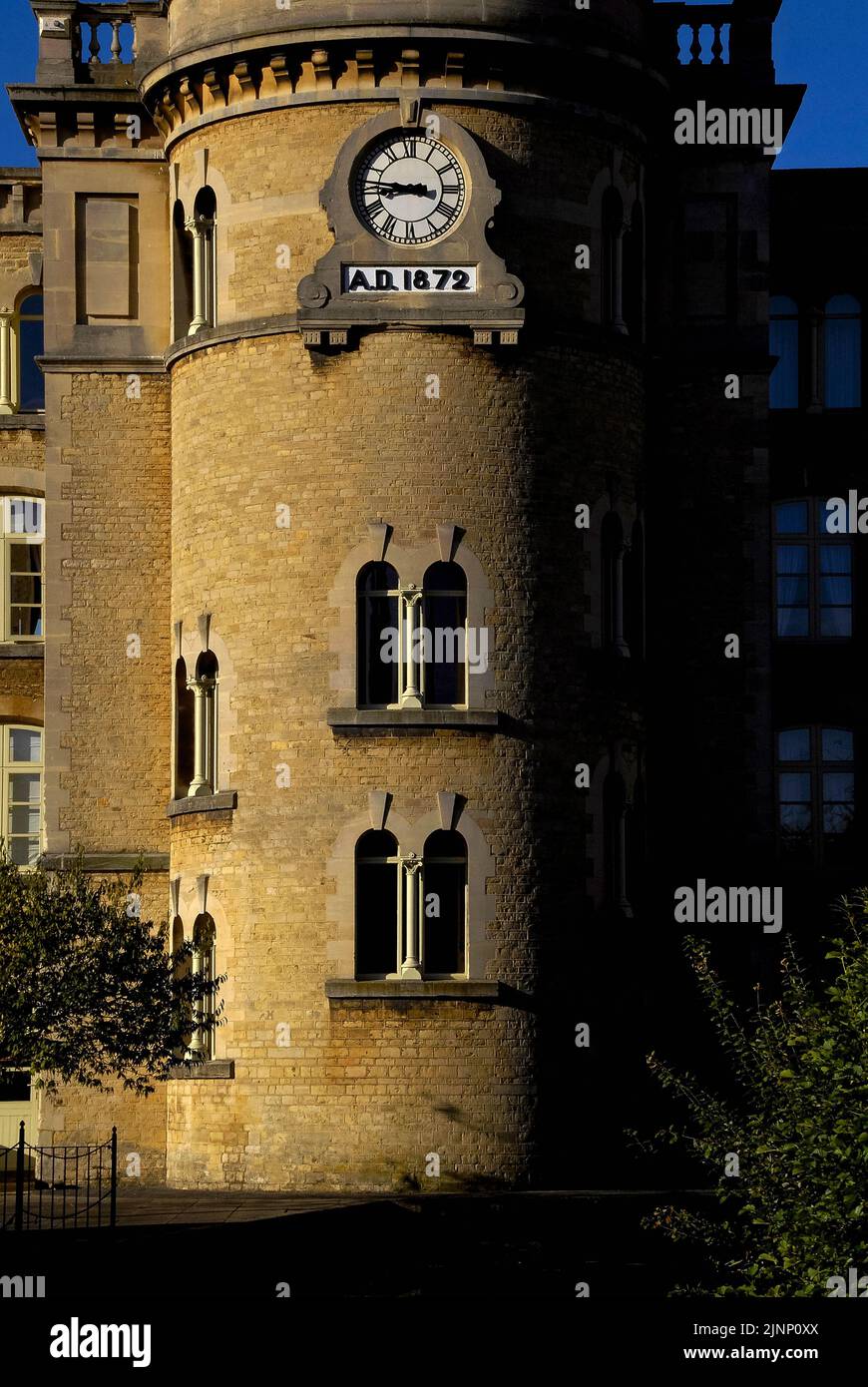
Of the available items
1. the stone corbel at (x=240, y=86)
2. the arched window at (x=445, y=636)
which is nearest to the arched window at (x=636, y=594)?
the arched window at (x=445, y=636)

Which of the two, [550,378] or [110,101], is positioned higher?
[110,101]

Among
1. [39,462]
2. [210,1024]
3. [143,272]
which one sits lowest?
[210,1024]

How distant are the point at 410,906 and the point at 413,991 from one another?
103 centimetres

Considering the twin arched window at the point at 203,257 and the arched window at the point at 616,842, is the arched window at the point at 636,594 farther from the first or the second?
the twin arched window at the point at 203,257

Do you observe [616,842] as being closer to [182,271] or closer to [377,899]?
[377,899]

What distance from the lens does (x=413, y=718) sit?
30.5 metres

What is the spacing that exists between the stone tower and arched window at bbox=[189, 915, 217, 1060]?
7 centimetres

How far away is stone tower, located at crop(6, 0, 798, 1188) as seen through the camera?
30344 mm

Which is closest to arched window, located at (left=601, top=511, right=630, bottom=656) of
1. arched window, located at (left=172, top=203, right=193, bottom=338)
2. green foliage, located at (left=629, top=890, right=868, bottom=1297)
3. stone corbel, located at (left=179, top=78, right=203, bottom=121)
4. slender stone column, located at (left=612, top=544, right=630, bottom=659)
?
slender stone column, located at (left=612, top=544, right=630, bottom=659)
